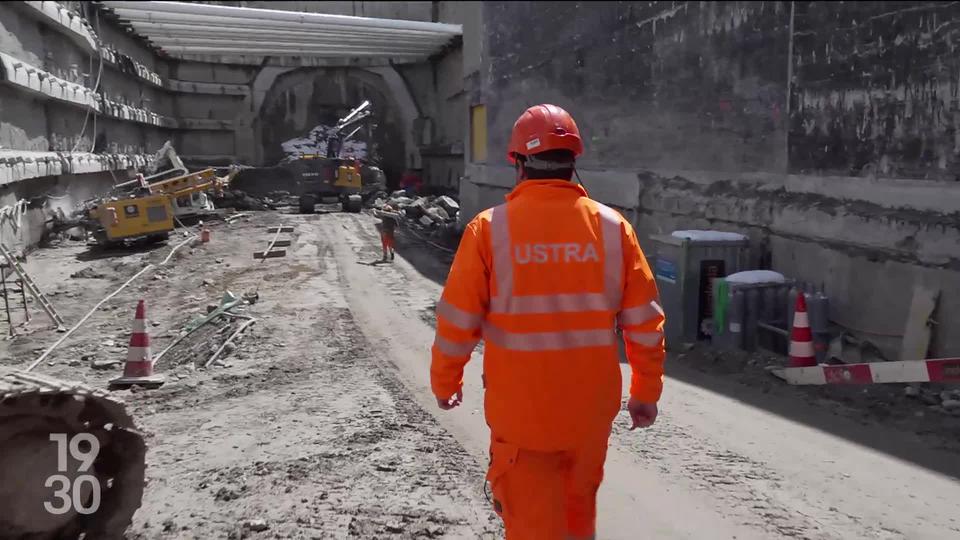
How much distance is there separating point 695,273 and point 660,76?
4.50 metres

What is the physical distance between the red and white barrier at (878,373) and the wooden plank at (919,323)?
45 cm

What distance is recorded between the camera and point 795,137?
27.1 feet

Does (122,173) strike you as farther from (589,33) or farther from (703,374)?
(703,374)

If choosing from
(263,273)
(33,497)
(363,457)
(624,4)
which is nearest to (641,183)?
(624,4)

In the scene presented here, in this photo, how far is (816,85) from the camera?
7.91m

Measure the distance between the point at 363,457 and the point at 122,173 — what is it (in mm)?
21244

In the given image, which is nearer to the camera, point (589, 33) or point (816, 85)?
point (816, 85)

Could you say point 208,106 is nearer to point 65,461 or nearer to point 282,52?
point 282,52

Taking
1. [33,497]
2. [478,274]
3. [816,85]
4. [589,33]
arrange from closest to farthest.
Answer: [478,274]
[33,497]
[816,85]
[589,33]

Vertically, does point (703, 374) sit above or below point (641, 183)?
below

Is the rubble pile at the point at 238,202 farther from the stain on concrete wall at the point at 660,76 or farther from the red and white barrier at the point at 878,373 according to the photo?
the red and white barrier at the point at 878,373

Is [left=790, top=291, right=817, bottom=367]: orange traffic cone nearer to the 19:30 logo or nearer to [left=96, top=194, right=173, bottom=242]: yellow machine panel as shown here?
the 19:30 logo

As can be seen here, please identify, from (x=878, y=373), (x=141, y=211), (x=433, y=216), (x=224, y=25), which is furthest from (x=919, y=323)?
(x=224, y=25)

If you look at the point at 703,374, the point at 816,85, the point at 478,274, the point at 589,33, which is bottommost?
the point at 703,374
